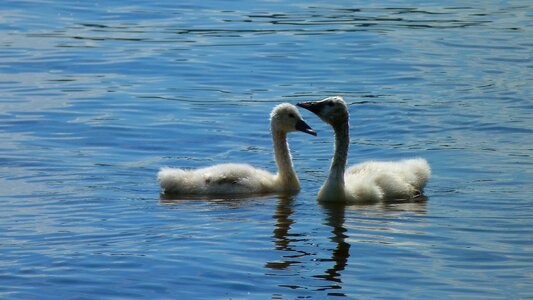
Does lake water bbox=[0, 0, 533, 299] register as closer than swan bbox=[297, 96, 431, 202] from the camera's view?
Yes

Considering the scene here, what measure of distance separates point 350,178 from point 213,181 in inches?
58.7

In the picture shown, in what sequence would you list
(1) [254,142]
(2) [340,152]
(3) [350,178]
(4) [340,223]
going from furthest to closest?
(1) [254,142] < (3) [350,178] < (2) [340,152] < (4) [340,223]

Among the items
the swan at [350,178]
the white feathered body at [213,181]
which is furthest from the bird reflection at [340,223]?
the white feathered body at [213,181]

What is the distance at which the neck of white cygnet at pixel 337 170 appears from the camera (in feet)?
42.5

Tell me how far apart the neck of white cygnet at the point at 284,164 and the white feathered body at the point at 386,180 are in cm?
59

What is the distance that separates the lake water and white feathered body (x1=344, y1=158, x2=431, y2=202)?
28 centimetres

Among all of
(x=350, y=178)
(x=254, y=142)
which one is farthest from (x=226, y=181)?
(x=254, y=142)

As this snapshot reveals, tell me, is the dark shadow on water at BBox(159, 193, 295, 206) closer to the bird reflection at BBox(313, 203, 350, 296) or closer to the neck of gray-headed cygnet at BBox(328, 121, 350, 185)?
the neck of gray-headed cygnet at BBox(328, 121, 350, 185)

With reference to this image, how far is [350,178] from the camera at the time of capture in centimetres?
1338

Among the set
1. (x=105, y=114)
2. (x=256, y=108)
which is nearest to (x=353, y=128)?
(x=256, y=108)

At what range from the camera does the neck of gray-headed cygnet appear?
1309 cm

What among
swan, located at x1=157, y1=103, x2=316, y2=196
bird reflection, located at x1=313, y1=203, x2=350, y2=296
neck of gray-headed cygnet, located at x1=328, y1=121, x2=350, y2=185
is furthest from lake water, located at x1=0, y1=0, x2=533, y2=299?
neck of gray-headed cygnet, located at x1=328, y1=121, x2=350, y2=185

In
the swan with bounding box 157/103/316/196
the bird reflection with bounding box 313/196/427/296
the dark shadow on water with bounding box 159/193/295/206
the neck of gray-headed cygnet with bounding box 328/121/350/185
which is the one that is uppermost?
the neck of gray-headed cygnet with bounding box 328/121/350/185

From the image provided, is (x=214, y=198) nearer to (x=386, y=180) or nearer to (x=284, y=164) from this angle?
(x=284, y=164)
